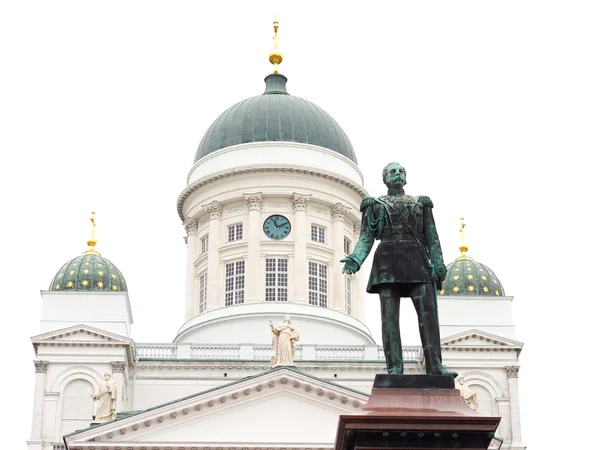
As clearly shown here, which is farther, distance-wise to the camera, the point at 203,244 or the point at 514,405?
the point at 203,244

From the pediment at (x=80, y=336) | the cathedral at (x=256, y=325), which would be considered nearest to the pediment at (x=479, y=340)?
the cathedral at (x=256, y=325)

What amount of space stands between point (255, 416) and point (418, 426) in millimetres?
43842

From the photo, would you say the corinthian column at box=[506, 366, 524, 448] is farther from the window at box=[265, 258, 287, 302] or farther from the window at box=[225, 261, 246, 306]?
the window at box=[225, 261, 246, 306]

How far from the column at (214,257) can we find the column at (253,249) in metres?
1.66

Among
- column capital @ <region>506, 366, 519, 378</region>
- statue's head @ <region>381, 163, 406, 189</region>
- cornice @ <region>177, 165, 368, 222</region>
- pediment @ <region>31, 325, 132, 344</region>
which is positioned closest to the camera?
statue's head @ <region>381, 163, 406, 189</region>

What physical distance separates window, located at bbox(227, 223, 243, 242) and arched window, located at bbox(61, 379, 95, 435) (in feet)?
44.0

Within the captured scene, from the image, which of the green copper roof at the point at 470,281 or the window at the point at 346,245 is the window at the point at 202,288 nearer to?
the window at the point at 346,245

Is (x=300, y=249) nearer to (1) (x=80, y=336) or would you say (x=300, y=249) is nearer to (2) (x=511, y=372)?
(2) (x=511, y=372)

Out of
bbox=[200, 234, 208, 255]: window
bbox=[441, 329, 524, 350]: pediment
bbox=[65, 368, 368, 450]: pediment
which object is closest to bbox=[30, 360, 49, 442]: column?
bbox=[65, 368, 368, 450]: pediment

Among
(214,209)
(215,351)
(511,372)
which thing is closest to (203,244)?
(214,209)

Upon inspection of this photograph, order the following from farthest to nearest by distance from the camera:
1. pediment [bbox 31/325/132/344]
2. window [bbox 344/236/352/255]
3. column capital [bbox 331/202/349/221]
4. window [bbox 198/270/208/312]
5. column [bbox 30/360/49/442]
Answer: window [bbox 344/236/352/255] → column capital [bbox 331/202/349/221] → window [bbox 198/270/208/312] → pediment [bbox 31/325/132/344] → column [bbox 30/360/49/442]

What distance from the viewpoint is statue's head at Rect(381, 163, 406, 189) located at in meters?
13.4

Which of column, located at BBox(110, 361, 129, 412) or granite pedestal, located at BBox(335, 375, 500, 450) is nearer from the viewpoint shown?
granite pedestal, located at BBox(335, 375, 500, 450)

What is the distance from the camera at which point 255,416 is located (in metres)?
55.3
